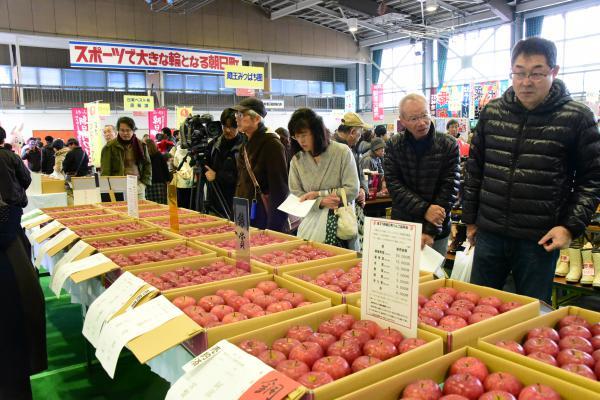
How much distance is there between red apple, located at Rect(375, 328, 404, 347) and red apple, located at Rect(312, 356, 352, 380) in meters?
0.16

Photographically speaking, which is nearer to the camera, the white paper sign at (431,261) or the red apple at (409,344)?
the red apple at (409,344)

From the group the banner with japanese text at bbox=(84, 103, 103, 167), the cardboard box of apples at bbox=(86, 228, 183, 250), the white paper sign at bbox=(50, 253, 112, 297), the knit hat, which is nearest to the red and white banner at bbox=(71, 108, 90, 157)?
the banner with japanese text at bbox=(84, 103, 103, 167)

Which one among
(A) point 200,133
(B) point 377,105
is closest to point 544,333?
(A) point 200,133

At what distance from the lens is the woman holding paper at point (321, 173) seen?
104 inches

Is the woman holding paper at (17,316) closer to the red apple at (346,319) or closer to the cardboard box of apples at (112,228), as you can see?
the cardboard box of apples at (112,228)

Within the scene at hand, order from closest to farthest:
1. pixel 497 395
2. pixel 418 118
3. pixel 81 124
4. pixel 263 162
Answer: pixel 497 395, pixel 418 118, pixel 263 162, pixel 81 124

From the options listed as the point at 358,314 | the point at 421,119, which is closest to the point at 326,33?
the point at 421,119

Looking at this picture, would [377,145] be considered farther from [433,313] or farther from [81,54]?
[81,54]

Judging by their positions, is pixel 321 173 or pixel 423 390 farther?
pixel 321 173

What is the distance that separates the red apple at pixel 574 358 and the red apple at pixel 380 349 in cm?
38

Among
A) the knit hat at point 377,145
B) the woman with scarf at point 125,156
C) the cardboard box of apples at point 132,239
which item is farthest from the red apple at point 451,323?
the knit hat at point 377,145

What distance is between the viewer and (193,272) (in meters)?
1.95

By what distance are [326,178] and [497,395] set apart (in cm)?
185

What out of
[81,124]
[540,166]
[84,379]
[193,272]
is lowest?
[84,379]
